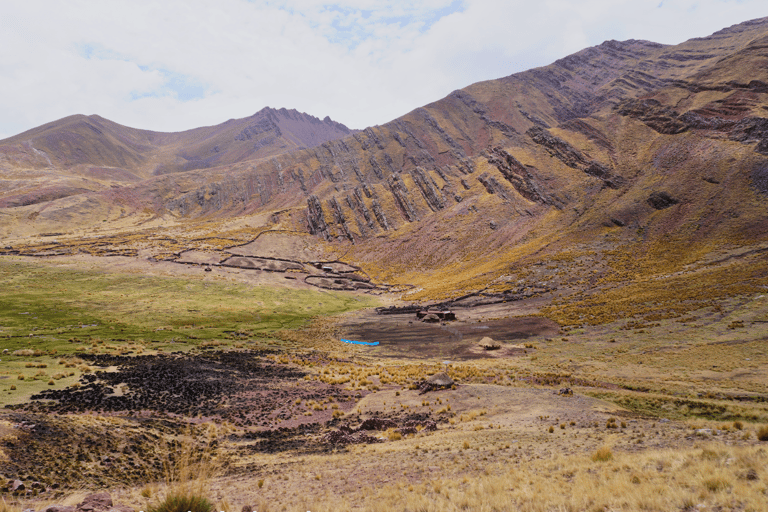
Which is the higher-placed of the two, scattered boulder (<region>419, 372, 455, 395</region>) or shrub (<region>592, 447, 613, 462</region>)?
shrub (<region>592, 447, 613, 462</region>)

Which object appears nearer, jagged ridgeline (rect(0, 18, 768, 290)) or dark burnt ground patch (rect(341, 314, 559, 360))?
dark burnt ground patch (rect(341, 314, 559, 360))

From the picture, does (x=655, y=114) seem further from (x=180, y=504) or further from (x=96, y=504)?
(x=96, y=504)

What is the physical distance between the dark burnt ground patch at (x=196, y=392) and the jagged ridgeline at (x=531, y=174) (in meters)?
72.5

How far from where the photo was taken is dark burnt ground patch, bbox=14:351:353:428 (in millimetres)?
19906

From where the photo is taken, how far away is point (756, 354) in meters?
26.4

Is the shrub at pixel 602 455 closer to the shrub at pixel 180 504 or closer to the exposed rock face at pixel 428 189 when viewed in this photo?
the shrub at pixel 180 504

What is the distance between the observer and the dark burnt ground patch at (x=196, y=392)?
1991 centimetres

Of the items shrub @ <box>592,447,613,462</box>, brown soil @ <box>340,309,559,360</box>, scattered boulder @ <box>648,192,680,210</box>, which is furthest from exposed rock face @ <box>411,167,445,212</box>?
shrub @ <box>592,447,613,462</box>

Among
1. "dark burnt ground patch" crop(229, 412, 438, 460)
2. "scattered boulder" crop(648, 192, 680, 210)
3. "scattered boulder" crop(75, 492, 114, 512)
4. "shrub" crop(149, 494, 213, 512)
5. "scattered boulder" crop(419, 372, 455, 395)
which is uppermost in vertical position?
"scattered boulder" crop(648, 192, 680, 210)

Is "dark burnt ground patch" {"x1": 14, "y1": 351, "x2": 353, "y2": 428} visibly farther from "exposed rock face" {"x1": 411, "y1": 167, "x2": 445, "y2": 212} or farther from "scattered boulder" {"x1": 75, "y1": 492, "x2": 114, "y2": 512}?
"exposed rock face" {"x1": 411, "y1": 167, "x2": 445, "y2": 212}

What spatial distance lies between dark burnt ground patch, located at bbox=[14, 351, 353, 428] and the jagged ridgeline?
72475mm

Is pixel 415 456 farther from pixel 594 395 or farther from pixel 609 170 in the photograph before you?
pixel 609 170

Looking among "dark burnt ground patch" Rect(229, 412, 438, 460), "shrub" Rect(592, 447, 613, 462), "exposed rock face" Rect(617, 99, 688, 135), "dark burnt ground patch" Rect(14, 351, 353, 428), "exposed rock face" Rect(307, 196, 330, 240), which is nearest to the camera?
"shrub" Rect(592, 447, 613, 462)

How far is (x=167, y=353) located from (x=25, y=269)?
60.9 meters
